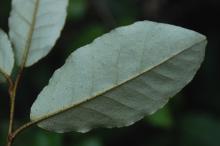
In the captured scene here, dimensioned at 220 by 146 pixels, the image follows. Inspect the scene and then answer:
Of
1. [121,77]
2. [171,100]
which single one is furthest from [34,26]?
[171,100]

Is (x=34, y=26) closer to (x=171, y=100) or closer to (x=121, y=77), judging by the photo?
(x=121, y=77)

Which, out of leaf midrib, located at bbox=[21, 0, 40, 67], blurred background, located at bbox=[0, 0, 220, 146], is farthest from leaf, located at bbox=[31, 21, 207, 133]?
blurred background, located at bbox=[0, 0, 220, 146]

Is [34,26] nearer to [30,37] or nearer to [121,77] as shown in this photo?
[30,37]

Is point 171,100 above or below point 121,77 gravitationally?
below

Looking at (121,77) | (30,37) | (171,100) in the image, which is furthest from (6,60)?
(171,100)

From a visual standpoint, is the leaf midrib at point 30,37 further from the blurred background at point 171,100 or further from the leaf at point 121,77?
the blurred background at point 171,100

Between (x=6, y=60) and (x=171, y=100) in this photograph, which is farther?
(x=171, y=100)

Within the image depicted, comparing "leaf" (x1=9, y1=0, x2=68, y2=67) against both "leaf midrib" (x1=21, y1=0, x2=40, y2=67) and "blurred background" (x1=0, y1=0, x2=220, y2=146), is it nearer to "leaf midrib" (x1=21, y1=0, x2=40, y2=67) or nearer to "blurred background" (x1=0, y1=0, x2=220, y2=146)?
"leaf midrib" (x1=21, y1=0, x2=40, y2=67)
